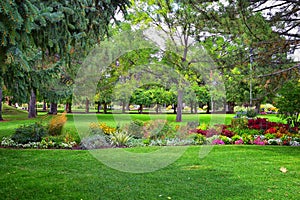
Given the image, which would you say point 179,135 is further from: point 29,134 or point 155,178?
point 29,134

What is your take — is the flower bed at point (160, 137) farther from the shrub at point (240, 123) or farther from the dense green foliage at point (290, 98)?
the dense green foliage at point (290, 98)

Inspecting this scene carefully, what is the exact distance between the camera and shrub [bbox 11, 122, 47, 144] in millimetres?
8576

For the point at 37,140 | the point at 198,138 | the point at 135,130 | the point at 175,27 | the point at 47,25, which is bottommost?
the point at 37,140

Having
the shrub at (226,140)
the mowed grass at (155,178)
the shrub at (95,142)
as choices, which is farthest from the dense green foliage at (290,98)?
the shrub at (95,142)

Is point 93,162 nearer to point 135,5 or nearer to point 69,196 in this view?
point 69,196

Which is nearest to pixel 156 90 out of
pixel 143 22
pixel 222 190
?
pixel 222 190

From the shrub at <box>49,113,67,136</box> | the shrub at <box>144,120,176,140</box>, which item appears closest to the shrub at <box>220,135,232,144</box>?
the shrub at <box>144,120,176,140</box>

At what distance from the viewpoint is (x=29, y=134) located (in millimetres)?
8797

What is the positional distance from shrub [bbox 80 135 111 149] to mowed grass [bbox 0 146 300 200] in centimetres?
74

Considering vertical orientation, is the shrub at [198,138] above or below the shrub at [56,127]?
below

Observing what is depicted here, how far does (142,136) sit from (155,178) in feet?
14.5

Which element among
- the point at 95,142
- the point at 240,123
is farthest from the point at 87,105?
the point at 240,123

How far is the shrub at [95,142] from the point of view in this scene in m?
8.02

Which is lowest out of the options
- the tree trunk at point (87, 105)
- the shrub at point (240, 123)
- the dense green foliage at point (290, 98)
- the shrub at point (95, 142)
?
the shrub at point (95, 142)
